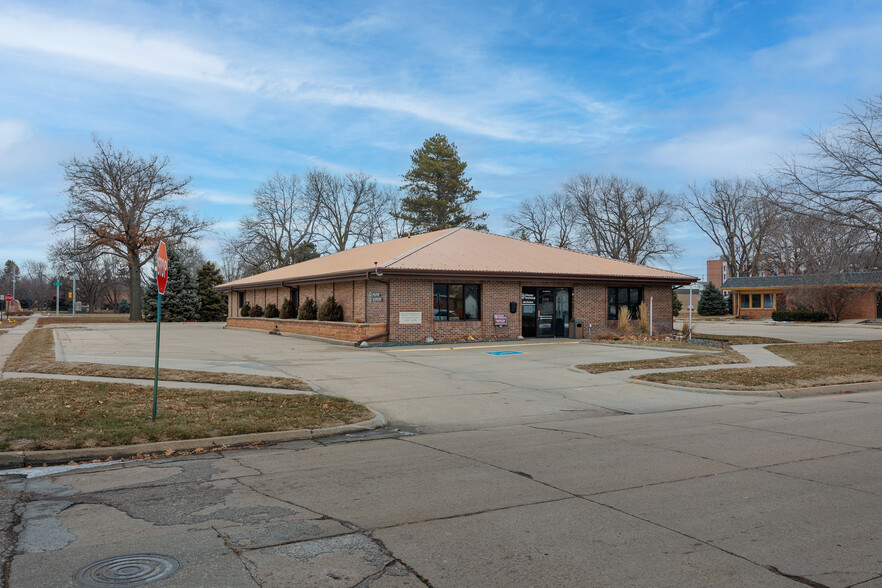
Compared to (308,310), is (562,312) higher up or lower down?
lower down

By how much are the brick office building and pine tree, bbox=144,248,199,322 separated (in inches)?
967

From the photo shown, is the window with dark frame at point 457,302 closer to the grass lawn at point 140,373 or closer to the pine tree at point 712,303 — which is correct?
the grass lawn at point 140,373

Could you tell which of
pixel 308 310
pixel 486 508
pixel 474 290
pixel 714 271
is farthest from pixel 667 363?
pixel 714 271

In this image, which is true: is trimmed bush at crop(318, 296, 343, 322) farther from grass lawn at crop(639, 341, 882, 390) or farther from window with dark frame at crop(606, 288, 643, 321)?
grass lawn at crop(639, 341, 882, 390)

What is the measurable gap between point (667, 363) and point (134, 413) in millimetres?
13365

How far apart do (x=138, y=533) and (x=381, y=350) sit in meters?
17.0

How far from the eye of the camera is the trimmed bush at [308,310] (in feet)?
95.6

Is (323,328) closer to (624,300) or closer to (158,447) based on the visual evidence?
(624,300)

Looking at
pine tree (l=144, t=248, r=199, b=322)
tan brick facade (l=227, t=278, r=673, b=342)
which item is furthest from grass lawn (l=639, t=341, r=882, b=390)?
pine tree (l=144, t=248, r=199, b=322)

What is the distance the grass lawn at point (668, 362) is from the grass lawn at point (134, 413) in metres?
8.03

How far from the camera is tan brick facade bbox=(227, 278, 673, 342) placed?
24.0 meters

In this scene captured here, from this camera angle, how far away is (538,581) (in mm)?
3957

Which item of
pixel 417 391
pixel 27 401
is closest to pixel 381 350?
pixel 417 391

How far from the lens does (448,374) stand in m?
15.4
